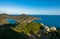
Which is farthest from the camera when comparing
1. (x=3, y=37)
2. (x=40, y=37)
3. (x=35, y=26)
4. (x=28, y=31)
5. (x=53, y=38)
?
(x=35, y=26)

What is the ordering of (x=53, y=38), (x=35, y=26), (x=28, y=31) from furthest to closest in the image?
(x=35, y=26), (x=28, y=31), (x=53, y=38)

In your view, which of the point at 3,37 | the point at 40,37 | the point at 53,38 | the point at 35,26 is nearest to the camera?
the point at 3,37

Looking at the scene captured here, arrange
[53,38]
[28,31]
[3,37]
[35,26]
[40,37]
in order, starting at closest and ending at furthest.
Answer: [3,37]
[53,38]
[40,37]
[28,31]
[35,26]

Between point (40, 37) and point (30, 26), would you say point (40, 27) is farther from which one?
point (40, 37)

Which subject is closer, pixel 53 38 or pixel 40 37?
pixel 53 38

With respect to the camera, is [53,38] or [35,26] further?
[35,26]

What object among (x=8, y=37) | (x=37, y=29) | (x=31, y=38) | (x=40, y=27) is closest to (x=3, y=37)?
(x=8, y=37)

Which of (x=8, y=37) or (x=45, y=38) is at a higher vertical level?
(x=8, y=37)

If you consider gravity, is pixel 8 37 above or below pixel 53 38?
above

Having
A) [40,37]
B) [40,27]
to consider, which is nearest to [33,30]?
[40,27]

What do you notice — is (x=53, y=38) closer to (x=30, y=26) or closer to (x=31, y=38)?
(x=31, y=38)
